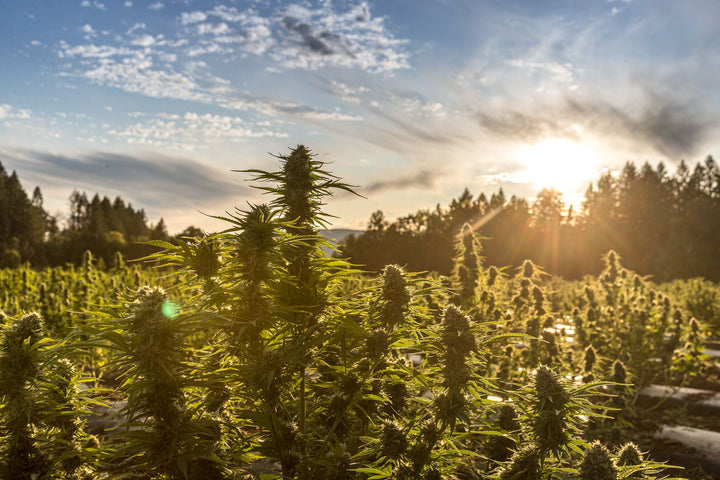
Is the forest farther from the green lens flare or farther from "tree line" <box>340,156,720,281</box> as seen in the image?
the green lens flare

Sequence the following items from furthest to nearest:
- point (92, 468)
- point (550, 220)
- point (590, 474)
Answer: point (550, 220)
point (92, 468)
point (590, 474)

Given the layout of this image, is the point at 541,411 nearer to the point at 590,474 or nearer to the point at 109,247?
the point at 590,474

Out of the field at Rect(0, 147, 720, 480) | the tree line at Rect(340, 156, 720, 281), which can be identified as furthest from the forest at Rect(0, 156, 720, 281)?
the field at Rect(0, 147, 720, 480)

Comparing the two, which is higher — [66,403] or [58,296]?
[66,403]

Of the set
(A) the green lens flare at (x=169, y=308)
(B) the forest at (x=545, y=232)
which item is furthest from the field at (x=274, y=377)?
(B) the forest at (x=545, y=232)

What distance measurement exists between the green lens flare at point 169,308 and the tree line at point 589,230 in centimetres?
2073

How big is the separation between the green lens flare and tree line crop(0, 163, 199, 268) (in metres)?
27.0

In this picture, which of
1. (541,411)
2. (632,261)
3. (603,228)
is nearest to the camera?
(541,411)

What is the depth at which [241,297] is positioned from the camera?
158cm

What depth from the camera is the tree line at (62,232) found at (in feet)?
149

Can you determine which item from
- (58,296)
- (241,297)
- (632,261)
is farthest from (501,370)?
(632,261)

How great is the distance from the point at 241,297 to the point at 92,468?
44.3 inches

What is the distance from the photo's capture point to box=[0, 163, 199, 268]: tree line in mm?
45312

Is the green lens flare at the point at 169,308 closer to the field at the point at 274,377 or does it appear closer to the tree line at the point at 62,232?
the field at the point at 274,377
